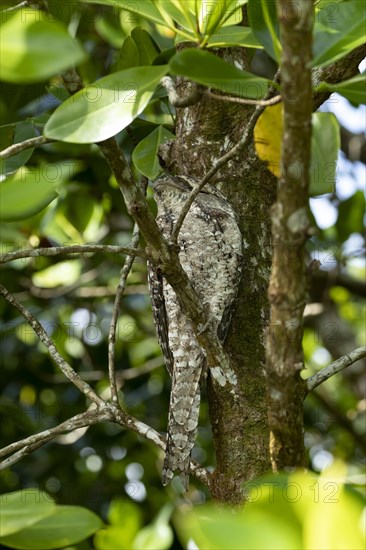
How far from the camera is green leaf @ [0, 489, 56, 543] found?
107 centimetres

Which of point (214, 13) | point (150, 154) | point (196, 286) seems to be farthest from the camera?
point (196, 286)

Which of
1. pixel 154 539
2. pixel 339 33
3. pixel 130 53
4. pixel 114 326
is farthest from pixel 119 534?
pixel 130 53

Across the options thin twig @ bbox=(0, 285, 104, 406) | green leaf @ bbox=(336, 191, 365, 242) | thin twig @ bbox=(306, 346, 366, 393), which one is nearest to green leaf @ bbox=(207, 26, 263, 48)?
thin twig @ bbox=(306, 346, 366, 393)

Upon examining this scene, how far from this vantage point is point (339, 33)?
1167mm

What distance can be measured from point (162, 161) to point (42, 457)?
1.78m

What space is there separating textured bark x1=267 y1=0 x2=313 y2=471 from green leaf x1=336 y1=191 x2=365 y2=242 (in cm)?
203

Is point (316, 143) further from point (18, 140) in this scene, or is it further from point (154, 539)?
point (18, 140)

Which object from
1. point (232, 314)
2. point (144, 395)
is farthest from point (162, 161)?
point (144, 395)

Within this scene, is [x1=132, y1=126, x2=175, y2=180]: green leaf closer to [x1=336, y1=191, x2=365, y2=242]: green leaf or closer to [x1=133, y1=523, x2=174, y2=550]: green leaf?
[x1=133, y1=523, x2=174, y2=550]: green leaf

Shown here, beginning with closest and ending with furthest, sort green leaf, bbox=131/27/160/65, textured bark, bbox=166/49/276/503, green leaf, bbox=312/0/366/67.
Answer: green leaf, bbox=312/0/366/67
textured bark, bbox=166/49/276/503
green leaf, bbox=131/27/160/65

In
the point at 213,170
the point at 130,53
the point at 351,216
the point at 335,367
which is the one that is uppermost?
the point at 130,53

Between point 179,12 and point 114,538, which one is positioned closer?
point 179,12

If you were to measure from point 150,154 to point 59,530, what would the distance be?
1032mm

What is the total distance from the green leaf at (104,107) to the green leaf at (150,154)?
0.51 meters
